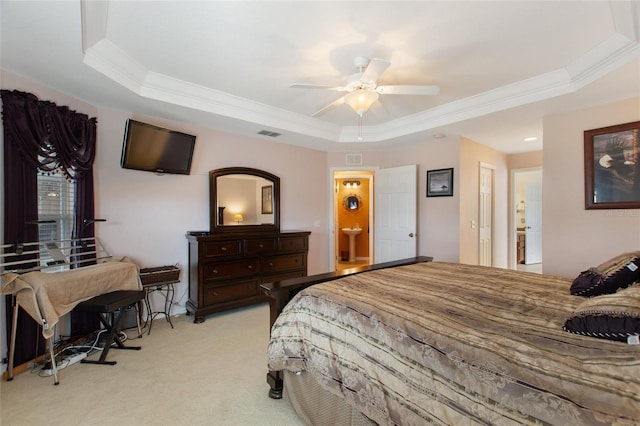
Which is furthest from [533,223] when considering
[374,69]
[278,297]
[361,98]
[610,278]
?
[278,297]

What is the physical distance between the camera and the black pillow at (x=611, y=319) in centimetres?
106

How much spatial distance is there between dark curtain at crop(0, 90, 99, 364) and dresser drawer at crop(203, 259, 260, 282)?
4.91 feet

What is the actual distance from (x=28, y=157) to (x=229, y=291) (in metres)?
2.28

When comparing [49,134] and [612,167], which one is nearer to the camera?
[49,134]

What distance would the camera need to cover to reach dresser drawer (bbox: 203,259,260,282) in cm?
345

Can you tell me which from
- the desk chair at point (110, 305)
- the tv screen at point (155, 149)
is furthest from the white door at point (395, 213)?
the desk chair at point (110, 305)

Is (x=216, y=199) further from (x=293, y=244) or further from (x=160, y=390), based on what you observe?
(x=160, y=390)

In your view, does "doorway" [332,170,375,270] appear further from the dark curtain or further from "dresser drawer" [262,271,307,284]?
the dark curtain

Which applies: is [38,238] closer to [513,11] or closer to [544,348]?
[544,348]

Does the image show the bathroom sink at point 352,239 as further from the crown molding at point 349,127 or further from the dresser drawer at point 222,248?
the dresser drawer at point 222,248

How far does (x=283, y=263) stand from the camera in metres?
4.13

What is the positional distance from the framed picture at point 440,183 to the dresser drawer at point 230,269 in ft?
9.42

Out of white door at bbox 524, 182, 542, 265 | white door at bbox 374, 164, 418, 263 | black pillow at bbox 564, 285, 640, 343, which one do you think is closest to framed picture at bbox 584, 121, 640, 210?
white door at bbox 374, 164, 418, 263

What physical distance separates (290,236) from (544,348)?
11.1 feet
